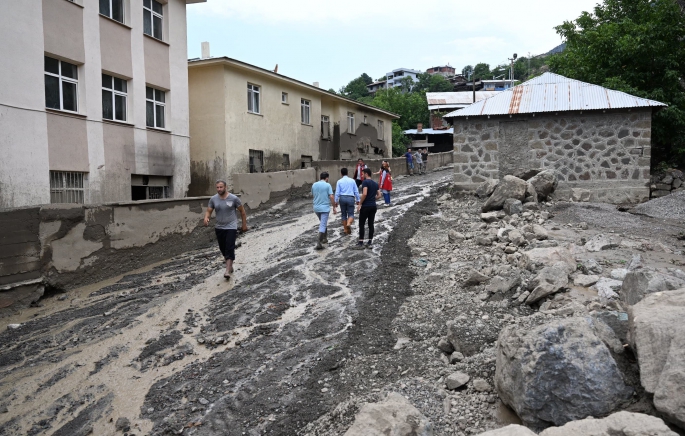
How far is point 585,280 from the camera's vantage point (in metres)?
6.34

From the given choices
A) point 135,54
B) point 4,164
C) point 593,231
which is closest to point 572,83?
point 593,231

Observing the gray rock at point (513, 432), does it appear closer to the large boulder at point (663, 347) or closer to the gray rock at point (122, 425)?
the large boulder at point (663, 347)

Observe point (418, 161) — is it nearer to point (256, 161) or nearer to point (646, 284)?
point (256, 161)

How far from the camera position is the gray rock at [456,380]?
15.4 ft

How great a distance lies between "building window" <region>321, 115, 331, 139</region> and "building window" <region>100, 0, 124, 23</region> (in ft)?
45.3

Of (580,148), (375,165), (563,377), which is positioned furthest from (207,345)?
(375,165)

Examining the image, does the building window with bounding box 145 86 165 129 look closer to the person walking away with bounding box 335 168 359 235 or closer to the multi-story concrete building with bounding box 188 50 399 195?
the multi-story concrete building with bounding box 188 50 399 195

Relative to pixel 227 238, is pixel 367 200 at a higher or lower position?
higher

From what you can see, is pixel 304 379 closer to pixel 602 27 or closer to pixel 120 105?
pixel 120 105

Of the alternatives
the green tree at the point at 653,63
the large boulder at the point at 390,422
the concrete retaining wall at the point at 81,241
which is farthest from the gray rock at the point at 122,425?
the green tree at the point at 653,63

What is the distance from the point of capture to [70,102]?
1402 centimetres

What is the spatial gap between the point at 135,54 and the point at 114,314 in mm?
9954

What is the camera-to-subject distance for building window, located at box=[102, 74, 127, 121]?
596 inches

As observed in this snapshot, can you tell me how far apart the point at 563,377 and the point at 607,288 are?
2.60 m
